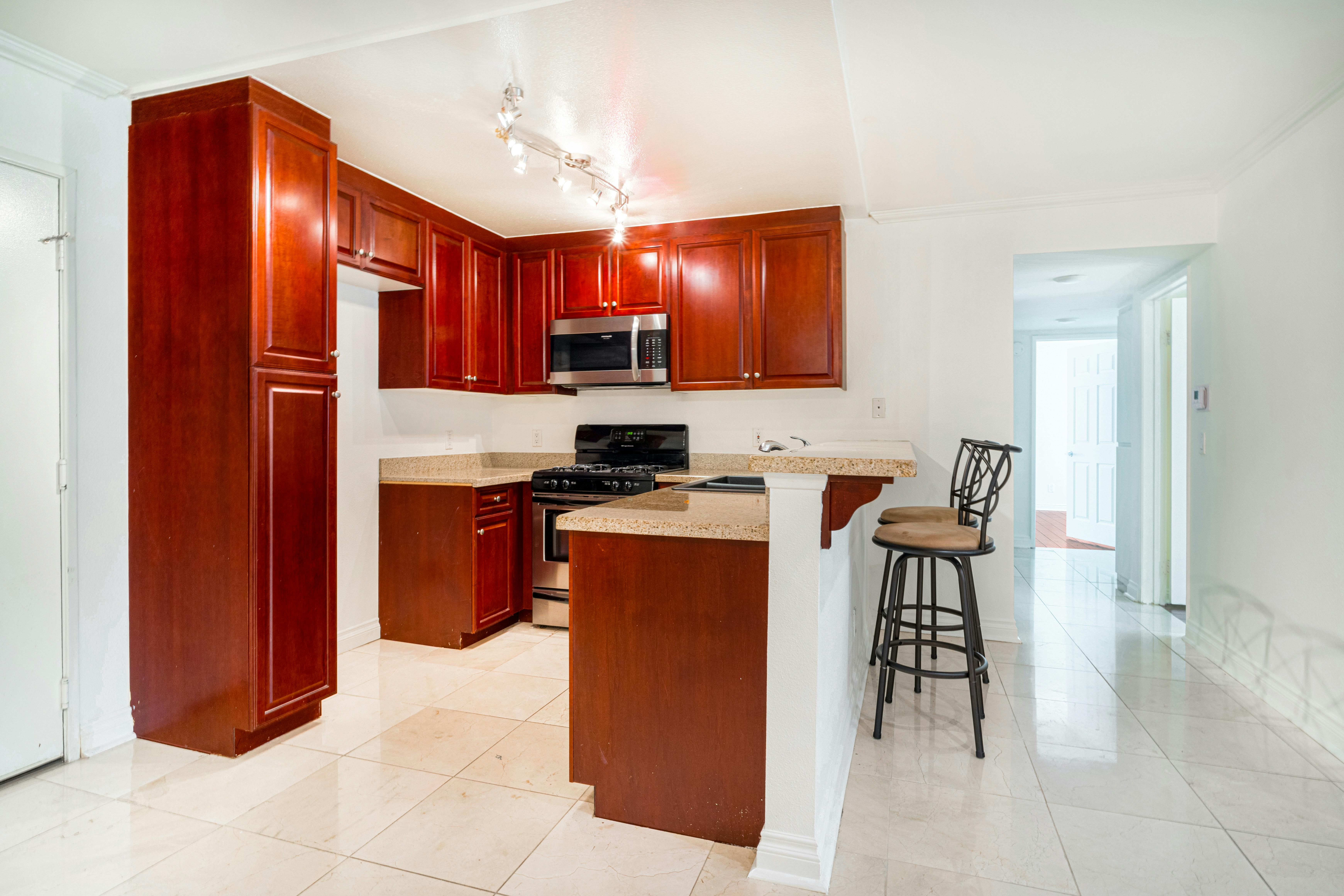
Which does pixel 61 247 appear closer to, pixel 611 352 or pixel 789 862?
pixel 611 352

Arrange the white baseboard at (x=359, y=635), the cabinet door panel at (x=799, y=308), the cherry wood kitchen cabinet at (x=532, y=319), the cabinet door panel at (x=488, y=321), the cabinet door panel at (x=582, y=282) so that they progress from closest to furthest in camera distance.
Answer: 1. the white baseboard at (x=359, y=635)
2. the cabinet door panel at (x=799, y=308)
3. the cabinet door panel at (x=488, y=321)
4. the cabinet door panel at (x=582, y=282)
5. the cherry wood kitchen cabinet at (x=532, y=319)

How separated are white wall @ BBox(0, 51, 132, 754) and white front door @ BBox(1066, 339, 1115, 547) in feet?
23.1

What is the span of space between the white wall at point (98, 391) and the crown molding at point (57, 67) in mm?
26

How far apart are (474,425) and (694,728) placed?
3089 mm

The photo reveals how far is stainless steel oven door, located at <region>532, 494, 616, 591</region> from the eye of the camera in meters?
3.70

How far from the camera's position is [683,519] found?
1722mm

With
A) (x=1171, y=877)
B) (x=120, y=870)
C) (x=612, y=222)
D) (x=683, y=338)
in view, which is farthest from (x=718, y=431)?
(x=120, y=870)

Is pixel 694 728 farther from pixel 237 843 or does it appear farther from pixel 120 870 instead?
pixel 120 870

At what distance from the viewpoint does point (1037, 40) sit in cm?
206

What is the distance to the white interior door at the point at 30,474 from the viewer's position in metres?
2.08

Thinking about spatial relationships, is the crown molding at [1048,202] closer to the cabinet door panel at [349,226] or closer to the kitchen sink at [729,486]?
the kitchen sink at [729,486]

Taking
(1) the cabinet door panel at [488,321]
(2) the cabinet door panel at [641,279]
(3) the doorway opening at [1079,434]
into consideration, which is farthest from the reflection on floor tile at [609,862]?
(3) the doorway opening at [1079,434]

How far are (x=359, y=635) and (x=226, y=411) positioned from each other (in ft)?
5.41

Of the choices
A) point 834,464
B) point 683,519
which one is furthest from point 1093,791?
point 683,519
